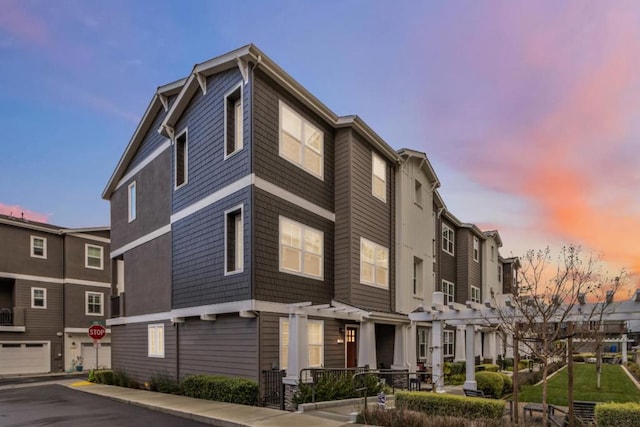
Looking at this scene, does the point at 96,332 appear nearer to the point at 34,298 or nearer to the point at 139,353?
the point at 139,353

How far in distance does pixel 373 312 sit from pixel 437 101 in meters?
9.68

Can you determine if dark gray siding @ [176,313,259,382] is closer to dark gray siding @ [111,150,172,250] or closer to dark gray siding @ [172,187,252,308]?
dark gray siding @ [172,187,252,308]

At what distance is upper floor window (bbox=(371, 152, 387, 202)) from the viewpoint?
61.2 feet

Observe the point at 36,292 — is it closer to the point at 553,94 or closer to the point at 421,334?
the point at 421,334

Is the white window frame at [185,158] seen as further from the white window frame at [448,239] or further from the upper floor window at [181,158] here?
the white window frame at [448,239]

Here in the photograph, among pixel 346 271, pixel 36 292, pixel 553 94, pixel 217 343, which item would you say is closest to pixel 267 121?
pixel 346 271

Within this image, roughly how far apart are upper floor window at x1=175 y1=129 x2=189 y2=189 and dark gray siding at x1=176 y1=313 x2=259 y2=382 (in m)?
5.08

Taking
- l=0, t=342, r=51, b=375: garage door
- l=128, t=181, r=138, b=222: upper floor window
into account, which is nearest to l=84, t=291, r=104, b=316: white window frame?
l=0, t=342, r=51, b=375: garage door

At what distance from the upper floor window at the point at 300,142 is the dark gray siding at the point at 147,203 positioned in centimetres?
564

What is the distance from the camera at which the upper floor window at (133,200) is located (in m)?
21.4

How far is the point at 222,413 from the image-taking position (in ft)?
37.4

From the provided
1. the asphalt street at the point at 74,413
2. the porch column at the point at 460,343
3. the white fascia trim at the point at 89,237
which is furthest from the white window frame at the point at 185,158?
the white fascia trim at the point at 89,237

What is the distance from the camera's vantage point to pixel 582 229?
61.2ft

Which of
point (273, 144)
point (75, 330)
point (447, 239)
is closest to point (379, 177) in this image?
point (273, 144)
